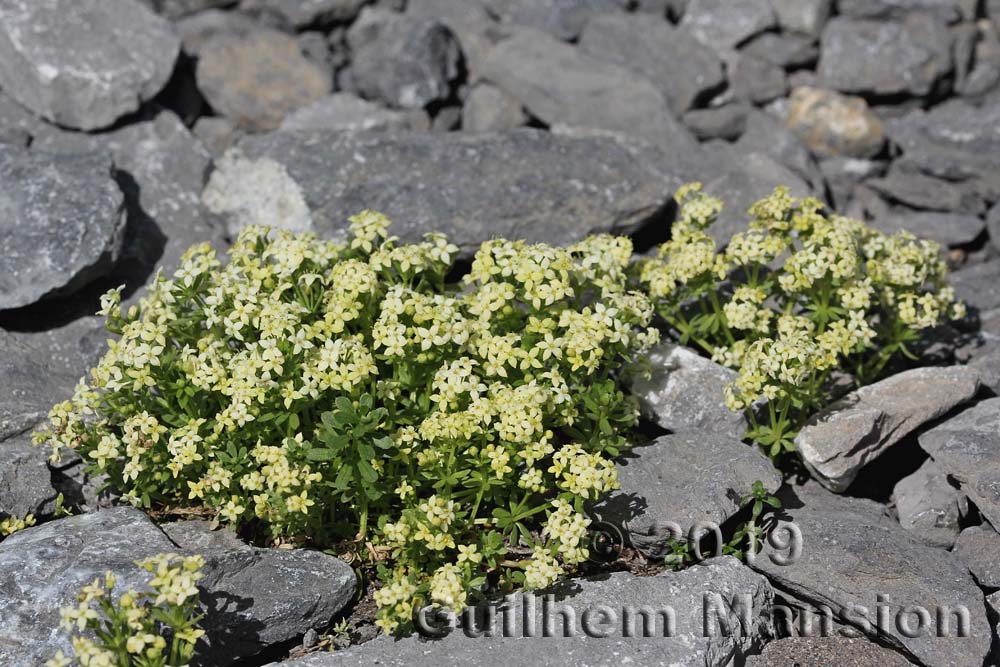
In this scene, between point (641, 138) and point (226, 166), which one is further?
point (641, 138)

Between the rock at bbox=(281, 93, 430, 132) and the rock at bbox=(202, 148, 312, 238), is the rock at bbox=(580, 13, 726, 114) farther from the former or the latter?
the rock at bbox=(202, 148, 312, 238)

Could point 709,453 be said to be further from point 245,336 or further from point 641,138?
point 641,138

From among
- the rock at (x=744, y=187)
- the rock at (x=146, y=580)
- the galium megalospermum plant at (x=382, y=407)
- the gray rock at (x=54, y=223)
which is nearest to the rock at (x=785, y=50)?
the rock at (x=744, y=187)

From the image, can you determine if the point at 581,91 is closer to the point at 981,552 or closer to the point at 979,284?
the point at 979,284

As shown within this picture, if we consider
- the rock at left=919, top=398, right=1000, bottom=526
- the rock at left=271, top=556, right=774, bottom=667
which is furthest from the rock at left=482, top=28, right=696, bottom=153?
the rock at left=271, top=556, right=774, bottom=667

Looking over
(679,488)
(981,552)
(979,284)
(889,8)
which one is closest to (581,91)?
(889,8)

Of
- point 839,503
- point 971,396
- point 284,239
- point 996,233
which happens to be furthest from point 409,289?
point 996,233

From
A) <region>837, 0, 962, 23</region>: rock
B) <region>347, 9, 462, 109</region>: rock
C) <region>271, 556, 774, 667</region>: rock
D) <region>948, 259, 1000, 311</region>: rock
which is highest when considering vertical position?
<region>837, 0, 962, 23</region>: rock
